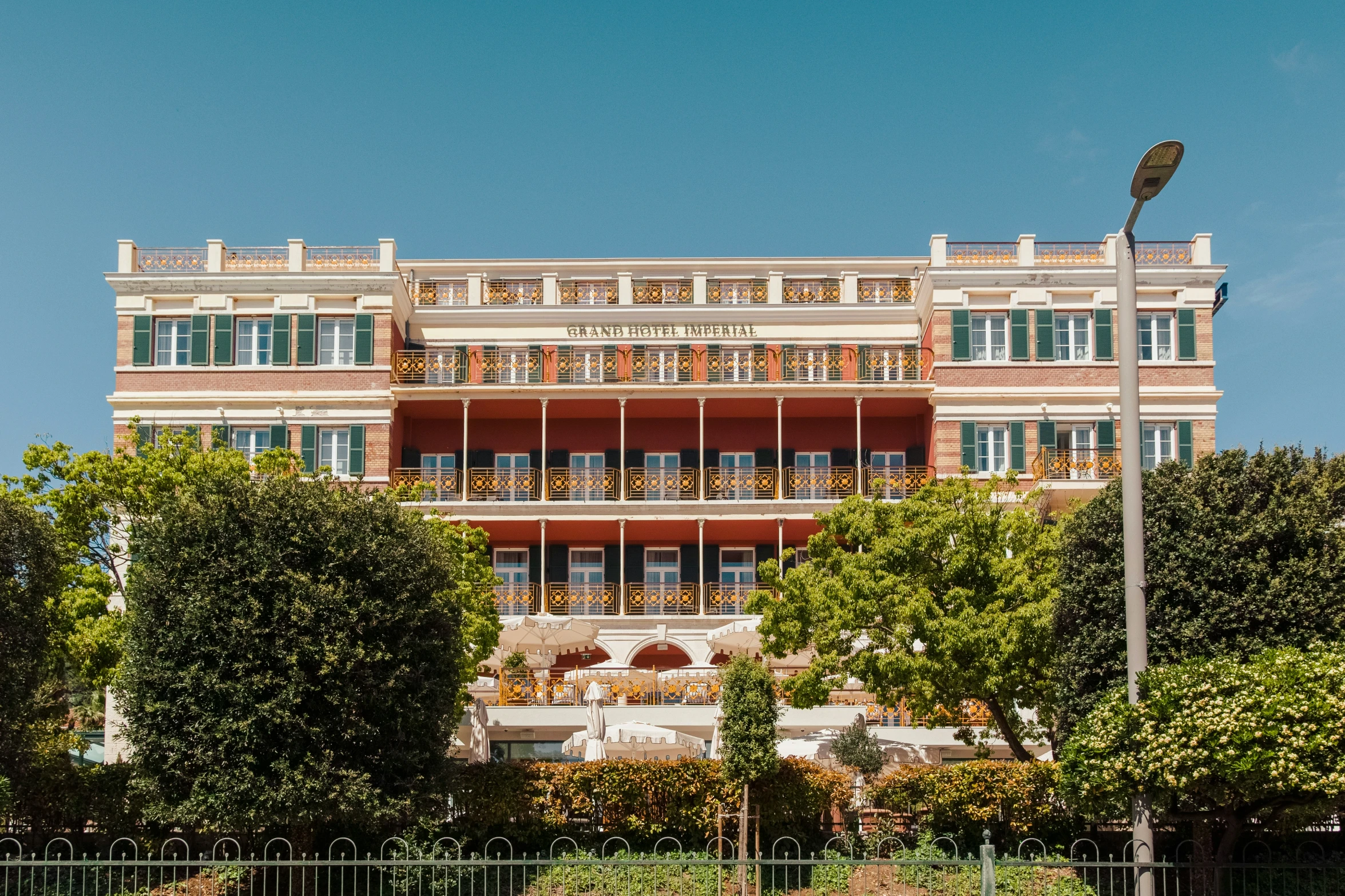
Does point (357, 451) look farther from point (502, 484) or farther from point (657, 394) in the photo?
point (657, 394)

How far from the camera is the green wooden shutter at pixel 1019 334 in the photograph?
33.2m

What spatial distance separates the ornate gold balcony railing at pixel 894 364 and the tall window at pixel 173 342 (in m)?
17.3

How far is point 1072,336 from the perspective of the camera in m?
Answer: 33.4

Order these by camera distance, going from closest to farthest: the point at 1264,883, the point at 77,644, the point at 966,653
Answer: the point at 1264,883
the point at 966,653
the point at 77,644

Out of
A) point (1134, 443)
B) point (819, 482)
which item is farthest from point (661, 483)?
point (1134, 443)

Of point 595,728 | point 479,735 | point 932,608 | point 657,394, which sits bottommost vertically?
point 479,735

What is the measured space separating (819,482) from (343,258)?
44.6 feet

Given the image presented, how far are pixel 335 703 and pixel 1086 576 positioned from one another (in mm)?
8800

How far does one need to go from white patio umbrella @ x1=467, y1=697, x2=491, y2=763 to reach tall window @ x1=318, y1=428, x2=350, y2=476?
11078 millimetres

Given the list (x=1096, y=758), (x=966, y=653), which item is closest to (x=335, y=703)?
(x=1096, y=758)

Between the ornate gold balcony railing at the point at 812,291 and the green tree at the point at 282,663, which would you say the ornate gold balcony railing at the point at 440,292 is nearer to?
the ornate gold balcony railing at the point at 812,291

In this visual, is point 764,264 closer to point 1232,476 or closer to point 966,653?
point 966,653

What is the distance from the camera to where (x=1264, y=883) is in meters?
14.1

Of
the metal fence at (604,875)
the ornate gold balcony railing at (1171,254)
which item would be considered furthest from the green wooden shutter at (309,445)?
the ornate gold balcony railing at (1171,254)
